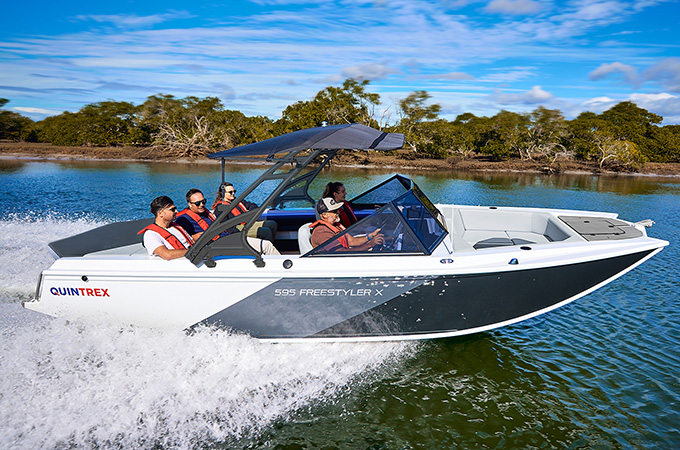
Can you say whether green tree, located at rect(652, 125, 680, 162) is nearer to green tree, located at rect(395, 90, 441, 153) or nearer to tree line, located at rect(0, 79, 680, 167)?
tree line, located at rect(0, 79, 680, 167)

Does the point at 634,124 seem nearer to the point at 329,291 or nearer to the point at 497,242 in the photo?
the point at 497,242

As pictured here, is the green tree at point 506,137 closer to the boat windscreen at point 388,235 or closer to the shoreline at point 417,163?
the shoreline at point 417,163

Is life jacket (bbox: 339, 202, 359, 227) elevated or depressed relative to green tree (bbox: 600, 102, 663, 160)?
depressed

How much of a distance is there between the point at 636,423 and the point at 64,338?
Answer: 5097 mm

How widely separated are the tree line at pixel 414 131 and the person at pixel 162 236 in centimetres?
3145

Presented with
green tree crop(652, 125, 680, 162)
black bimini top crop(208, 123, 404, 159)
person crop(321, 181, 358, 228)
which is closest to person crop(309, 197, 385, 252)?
person crop(321, 181, 358, 228)

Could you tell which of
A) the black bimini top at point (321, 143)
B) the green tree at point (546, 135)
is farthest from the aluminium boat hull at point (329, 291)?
the green tree at point (546, 135)

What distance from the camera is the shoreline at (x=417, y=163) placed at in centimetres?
3538

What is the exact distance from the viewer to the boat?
11.6ft

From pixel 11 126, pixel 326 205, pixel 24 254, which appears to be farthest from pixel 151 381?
pixel 11 126

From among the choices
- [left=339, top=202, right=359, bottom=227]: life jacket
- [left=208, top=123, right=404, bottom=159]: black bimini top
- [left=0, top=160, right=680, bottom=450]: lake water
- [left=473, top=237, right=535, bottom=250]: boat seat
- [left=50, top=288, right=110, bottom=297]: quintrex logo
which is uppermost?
[left=208, top=123, right=404, bottom=159]: black bimini top

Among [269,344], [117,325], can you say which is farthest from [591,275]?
[117,325]

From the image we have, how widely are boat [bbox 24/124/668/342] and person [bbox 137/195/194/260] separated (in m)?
0.09

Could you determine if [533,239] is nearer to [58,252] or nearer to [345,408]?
[345,408]
